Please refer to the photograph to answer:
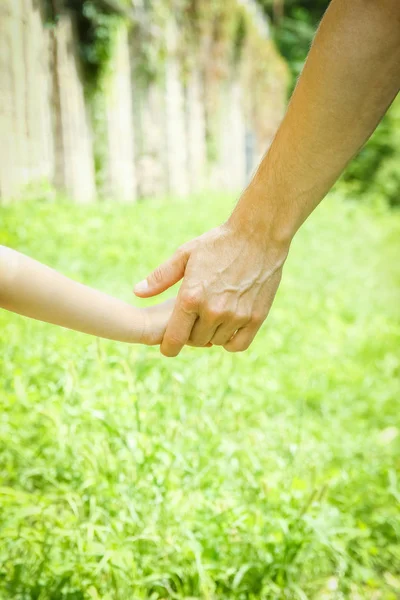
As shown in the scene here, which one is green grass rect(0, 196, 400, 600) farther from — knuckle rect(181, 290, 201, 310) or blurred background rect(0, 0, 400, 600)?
knuckle rect(181, 290, 201, 310)

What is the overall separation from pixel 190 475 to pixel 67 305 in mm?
730

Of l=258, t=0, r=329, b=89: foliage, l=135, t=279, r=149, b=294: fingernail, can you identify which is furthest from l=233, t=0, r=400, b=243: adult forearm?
l=258, t=0, r=329, b=89: foliage

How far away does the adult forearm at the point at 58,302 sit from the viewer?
140 centimetres

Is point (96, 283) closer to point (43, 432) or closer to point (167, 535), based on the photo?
point (43, 432)

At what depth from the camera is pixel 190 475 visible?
1.88 meters

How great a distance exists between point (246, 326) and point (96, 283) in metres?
2.21

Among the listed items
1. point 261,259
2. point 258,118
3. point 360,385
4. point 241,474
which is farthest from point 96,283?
point 258,118

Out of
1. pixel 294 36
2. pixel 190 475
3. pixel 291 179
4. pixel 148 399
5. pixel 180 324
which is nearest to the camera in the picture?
pixel 291 179

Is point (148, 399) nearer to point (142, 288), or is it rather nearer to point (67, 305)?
point (142, 288)

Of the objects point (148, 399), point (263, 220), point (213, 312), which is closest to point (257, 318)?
point (213, 312)

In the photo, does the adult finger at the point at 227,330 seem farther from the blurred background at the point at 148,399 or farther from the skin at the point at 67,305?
the blurred background at the point at 148,399

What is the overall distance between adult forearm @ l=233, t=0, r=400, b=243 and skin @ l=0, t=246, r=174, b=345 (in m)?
0.42

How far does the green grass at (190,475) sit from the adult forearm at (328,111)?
0.63 m

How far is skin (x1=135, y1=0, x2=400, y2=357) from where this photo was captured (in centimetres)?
142
